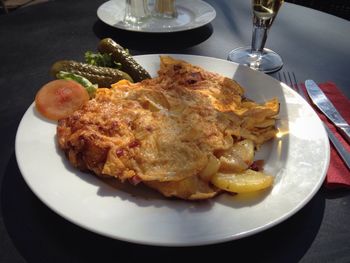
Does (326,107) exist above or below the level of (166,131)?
below

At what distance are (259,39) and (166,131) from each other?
135cm

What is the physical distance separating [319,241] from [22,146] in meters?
1.23

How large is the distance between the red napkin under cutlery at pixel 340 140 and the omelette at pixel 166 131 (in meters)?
0.32

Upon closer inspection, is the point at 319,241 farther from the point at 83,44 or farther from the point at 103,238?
the point at 83,44

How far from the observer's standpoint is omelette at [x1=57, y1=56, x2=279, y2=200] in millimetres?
1454

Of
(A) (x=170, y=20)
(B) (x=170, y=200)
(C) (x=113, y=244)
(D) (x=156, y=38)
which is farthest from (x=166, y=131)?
(A) (x=170, y=20)

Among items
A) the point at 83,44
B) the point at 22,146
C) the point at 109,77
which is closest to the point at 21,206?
the point at 22,146

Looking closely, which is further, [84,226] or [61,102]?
[61,102]

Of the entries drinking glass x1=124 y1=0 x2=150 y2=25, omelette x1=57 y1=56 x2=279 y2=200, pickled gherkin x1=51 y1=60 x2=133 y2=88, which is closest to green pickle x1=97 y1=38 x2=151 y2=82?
pickled gherkin x1=51 y1=60 x2=133 y2=88

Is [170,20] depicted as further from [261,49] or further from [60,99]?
[60,99]

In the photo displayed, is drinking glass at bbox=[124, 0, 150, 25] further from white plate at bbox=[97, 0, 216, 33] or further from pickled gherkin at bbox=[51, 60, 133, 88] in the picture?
pickled gherkin at bbox=[51, 60, 133, 88]

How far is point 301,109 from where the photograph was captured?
185cm

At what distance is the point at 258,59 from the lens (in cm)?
257

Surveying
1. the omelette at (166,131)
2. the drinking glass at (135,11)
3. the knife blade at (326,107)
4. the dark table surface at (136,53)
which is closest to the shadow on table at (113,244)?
the dark table surface at (136,53)
